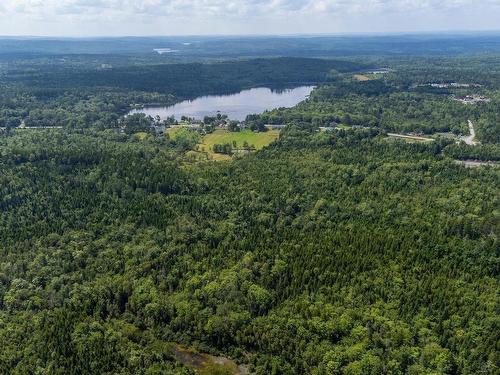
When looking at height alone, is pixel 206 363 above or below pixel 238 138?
below

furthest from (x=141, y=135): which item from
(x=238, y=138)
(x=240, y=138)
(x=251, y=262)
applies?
(x=251, y=262)

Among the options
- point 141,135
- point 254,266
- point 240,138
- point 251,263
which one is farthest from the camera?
point 141,135

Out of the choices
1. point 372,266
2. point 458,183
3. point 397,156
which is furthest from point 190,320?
point 397,156

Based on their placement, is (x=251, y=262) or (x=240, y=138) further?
(x=240, y=138)

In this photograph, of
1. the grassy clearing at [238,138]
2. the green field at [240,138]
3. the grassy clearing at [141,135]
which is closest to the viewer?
the grassy clearing at [238,138]

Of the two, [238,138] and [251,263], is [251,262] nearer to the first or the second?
[251,263]

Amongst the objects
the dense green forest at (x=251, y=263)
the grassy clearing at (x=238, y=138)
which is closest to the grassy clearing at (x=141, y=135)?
the grassy clearing at (x=238, y=138)

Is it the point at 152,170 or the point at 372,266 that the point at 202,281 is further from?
the point at 152,170

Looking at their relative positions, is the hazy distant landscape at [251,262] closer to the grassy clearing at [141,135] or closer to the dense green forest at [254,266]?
the dense green forest at [254,266]
